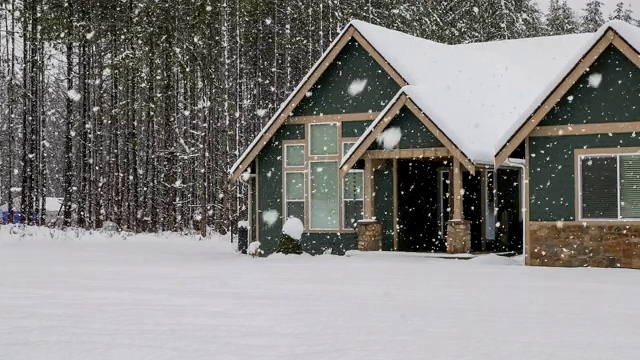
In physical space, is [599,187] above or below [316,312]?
above

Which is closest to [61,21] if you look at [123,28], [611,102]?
[123,28]

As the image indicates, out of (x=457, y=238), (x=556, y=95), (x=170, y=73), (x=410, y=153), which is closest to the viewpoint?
(x=556, y=95)

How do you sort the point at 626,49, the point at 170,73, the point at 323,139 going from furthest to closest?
the point at 170,73 < the point at 323,139 < the point at 626,49

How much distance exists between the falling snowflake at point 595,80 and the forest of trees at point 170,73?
15406 millimetres

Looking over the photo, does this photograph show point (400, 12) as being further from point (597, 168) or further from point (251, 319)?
point (251, 319)

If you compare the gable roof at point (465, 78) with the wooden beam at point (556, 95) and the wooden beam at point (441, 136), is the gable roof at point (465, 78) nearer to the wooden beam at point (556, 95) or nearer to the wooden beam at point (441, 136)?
the wooden beam at point (441, 136)

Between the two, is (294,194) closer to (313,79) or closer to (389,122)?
(313,79)

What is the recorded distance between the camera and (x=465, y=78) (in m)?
27.0

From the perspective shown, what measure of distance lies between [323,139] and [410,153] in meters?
3.49

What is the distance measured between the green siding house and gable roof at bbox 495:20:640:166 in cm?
3

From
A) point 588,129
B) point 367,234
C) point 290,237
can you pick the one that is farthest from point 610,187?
point 290,237

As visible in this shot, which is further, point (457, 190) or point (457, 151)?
point (457, 190)

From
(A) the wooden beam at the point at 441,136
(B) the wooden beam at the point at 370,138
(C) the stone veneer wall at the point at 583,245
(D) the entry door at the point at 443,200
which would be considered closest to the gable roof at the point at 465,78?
(A) the wooden beam at the point at 441,136

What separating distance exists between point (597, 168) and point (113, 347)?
546 inches
